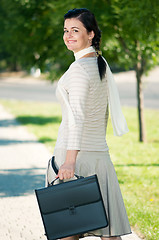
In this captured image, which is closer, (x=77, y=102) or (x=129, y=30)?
(x=77, y=102)

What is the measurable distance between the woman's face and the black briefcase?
0.86 metres

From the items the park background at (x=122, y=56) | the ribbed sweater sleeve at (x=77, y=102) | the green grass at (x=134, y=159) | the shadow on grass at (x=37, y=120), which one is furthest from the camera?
the shadow on grass at (x=37, y=120)

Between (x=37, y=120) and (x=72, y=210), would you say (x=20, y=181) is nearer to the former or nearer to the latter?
(x=72, y=210)

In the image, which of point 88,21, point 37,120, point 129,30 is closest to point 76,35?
point 88,21

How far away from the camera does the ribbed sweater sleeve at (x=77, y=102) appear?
2.84 m

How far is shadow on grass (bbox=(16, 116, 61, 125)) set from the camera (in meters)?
14.5

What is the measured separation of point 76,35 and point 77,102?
47cm

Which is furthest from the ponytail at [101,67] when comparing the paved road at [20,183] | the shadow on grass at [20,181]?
the shadow on grass at [20,181]

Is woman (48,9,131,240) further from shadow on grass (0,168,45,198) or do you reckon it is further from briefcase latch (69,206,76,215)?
shadow on grass (0,168,45,198)

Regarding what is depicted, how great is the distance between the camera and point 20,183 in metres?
6.72

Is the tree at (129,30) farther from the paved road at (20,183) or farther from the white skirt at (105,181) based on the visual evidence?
the white skirt at (105,181)

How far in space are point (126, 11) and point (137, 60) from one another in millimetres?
3185

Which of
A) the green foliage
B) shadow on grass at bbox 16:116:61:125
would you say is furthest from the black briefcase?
shadow on grass at bbox 16:116:61:125

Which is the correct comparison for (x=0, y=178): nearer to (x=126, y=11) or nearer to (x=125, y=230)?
(x=126, y=11)
